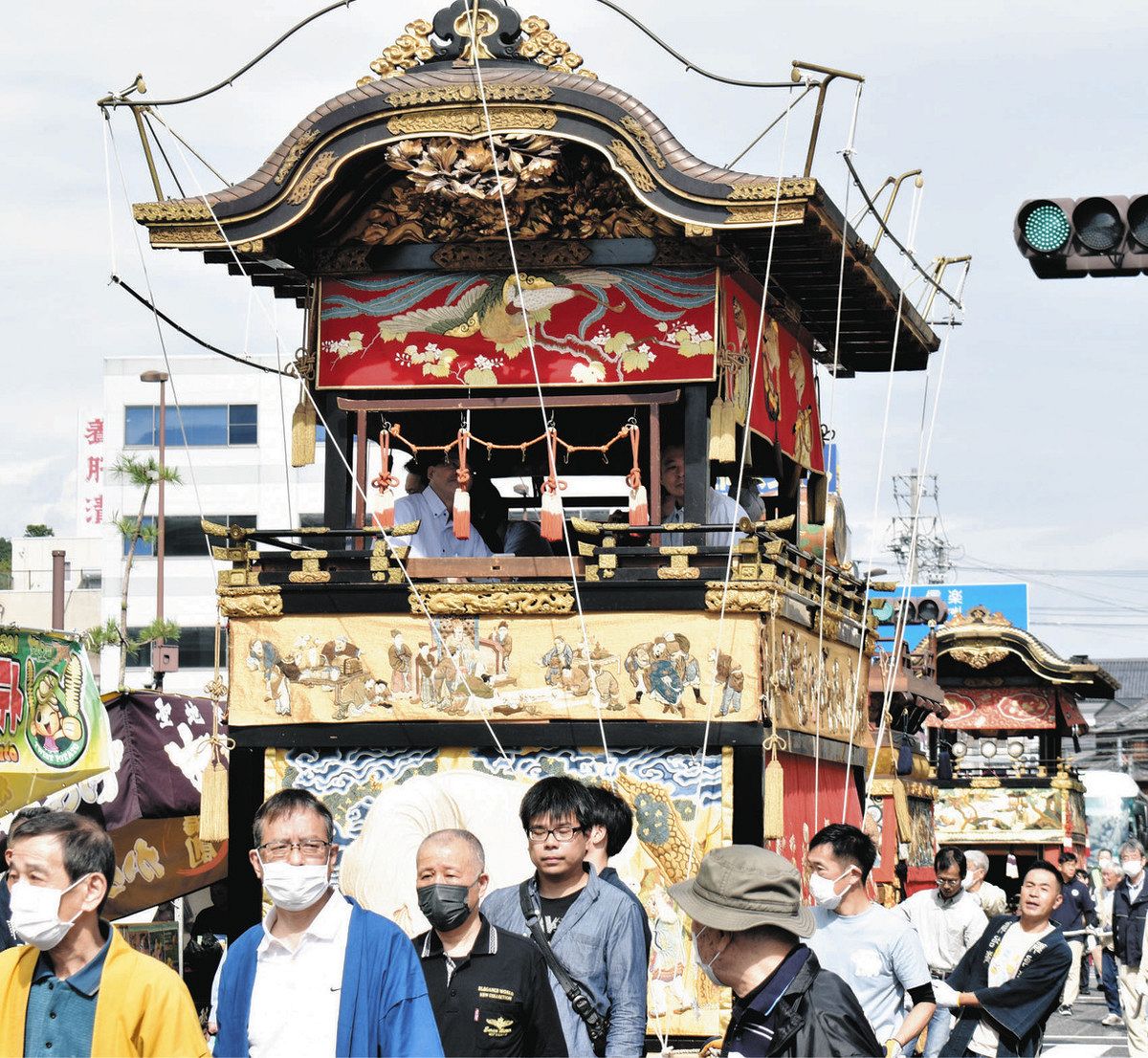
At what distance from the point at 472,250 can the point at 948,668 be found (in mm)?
21183

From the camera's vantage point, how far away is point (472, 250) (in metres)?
14.1

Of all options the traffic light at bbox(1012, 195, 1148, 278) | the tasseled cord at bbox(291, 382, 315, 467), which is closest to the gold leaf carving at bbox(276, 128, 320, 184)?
the tasseled cord at bbox(291, 382, 315, 467)

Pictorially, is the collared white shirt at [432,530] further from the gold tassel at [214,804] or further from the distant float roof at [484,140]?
the gold tassel at [214,804]

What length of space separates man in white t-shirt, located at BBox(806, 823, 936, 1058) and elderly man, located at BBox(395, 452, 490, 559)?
639cm

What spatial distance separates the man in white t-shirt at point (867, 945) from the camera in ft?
26.2

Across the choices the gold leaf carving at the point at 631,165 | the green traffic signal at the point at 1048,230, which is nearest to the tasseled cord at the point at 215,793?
the gold leaf carving at the point at 631,165

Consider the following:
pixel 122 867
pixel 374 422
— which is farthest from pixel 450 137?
pixel 122 867

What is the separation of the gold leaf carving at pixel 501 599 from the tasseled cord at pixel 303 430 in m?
1.46

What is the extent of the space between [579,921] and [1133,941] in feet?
34.6

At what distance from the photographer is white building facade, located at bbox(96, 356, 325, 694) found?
5544 centimetres

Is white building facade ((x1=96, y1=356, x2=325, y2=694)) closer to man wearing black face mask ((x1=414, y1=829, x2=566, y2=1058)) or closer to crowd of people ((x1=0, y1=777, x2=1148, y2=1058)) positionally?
crowd of people ((x1=0, y1=777, x2=1148, y2=1058))

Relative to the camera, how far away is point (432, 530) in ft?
46.5

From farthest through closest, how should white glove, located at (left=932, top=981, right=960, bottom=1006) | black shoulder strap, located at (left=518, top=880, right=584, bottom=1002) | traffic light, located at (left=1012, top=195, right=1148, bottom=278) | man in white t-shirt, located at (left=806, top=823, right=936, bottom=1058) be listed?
traffic light, located at (left=1012, top=195, right=1148, bottom=278) → white glove, located at (left=932, top=981, right=960, bottom=1006) → man in white t-shirt, located at (left=806, top=823, right=936, bottom=1058) → black shoulder strap, located at (left=518, top=880, right=584, bottom=1002)

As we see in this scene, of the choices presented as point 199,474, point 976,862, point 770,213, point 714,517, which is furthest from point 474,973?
point 199,474
